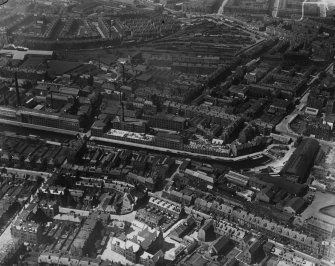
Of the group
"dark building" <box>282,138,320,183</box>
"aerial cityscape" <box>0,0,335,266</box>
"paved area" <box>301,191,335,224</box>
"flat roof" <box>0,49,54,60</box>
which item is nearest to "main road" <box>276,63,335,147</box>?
"aerial cityscape" <box>0,0,335,266</box>

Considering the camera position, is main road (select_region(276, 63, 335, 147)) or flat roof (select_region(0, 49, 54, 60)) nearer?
main road (select_region(276, 63, 335, 147))

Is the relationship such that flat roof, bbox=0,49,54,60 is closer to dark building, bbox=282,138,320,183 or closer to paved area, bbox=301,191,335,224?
dark building, bbox=282,138,320,183

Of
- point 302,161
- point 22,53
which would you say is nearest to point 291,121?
point 302,161

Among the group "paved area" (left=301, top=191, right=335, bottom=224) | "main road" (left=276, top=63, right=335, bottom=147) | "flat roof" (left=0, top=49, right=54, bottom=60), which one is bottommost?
"paved area" (left=301, top=191, right=335, bottom=224)

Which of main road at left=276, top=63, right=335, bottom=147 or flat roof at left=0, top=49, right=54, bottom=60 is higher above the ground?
flat roof at left=0, top=49, right=54, bottom=60

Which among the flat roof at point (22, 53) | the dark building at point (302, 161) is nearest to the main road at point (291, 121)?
the dark building at point (302, 161)

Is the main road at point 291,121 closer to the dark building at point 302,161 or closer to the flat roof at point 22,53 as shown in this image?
the dark building at point 302,161

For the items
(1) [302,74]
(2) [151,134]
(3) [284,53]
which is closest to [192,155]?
(2) [151,134]

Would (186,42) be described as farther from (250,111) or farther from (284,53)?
(250,111)
